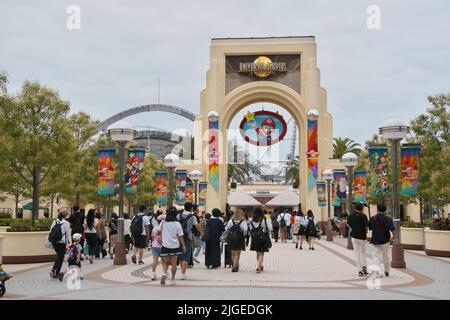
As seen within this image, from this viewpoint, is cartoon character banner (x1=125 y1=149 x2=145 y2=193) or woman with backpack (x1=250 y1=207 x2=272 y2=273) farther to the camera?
cartoon character banner (x1=125 y1=149 x2=145 y2=193)

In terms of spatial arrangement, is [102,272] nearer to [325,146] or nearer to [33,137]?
[33,137]

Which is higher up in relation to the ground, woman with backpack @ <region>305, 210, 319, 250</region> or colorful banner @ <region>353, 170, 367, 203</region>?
colorful banner @ <region>353, 170, 367, 203</region>

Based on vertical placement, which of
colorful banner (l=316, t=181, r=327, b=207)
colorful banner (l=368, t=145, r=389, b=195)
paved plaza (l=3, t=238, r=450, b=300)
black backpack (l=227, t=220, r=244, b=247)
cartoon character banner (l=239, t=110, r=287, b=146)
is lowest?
paved plaza (l=3, t=238, r=450, b=300)

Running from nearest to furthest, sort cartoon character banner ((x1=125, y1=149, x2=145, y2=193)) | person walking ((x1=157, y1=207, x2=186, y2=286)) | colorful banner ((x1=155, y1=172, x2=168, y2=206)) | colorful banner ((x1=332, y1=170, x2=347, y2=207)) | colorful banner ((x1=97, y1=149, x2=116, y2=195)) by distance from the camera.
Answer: person walking ((x1=157, y1=207, x2=186, y2=286)) < colorful banner ((x1=97, y1=149, x2=116, y2=195)) < cartoon character banner ((x1=125, y1=149, x2=145, y2=193)) < colorful banner ((x1=155, y1=172, x2=168, y2=206)) < colorful banner ((x1=332, y1=170, x2=347, y2=207))

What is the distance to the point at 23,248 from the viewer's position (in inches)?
657

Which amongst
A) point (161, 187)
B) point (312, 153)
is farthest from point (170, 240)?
Result: point (312, 153)

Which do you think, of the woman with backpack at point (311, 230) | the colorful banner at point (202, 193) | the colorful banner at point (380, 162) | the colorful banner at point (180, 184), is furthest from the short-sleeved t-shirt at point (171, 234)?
the colorful banner at point (202, 193)

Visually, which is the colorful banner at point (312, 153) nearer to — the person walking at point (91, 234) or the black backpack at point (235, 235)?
the person walking at point (91, 234)

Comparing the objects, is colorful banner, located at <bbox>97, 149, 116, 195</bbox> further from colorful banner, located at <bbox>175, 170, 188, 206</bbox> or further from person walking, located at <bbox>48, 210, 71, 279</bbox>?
colorful banner, located at <bbox>175, 170, 188, 206</bbox>

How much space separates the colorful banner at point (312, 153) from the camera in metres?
42.6

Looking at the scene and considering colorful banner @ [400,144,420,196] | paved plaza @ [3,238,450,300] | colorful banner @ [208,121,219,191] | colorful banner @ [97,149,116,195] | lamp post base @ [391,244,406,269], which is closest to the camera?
paved plaza @ [3,238,450,300]

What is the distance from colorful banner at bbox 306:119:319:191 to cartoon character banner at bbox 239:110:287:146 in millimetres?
3751

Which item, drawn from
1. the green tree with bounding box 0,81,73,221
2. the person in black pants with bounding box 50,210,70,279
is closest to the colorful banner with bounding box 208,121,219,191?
the green tree with bounding box 0,81,73,221

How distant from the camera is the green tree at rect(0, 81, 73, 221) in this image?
19.8 meters
